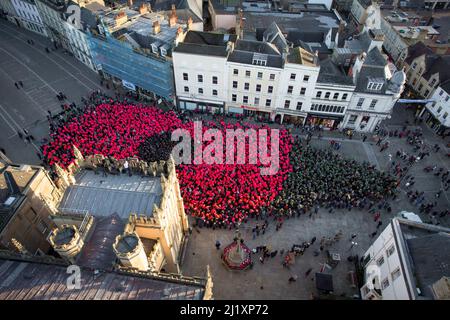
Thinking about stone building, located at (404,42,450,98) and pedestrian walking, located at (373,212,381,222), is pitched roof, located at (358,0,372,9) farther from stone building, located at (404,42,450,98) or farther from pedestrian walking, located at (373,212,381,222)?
pedestrian walking, located at (373,212,381,222)

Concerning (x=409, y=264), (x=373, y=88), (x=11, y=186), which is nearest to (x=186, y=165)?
(x=11, y=186)

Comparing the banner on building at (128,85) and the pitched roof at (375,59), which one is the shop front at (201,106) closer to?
the banner on building at (128,85)

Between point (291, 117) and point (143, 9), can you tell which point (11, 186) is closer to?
point (291, 117)

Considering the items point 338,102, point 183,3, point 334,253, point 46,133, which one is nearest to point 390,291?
point 334,253

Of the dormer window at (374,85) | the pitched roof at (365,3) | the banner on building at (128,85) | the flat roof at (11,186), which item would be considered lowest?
the banner on building at (128,85)

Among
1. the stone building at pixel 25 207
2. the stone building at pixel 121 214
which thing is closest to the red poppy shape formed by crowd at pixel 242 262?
the stone building at pixel 121 214

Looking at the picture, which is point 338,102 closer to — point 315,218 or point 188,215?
point 315,218
